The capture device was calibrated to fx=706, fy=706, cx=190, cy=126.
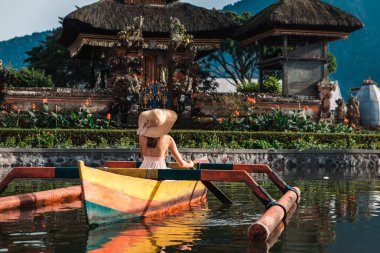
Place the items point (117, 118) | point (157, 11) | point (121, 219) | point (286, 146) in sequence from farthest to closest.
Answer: point (157, 11), point (117, 118), point (286, 146), point (121, 219)

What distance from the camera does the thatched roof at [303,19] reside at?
3366 cm

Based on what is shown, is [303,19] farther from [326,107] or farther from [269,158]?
[269,158]

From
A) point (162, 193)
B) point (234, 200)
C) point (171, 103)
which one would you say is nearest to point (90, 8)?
point (171, 103)

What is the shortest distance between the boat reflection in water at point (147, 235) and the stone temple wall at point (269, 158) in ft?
34.2

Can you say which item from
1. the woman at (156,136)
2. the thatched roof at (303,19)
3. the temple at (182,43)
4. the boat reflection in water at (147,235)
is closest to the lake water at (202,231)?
the boat reflection in water at (147,235)

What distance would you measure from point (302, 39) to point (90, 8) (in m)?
11.1

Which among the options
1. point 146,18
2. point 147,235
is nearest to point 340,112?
point 146,18

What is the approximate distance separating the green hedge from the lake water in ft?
38.0

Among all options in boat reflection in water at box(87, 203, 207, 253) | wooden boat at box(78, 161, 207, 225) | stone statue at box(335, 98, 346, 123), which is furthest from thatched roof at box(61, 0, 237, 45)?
boat reflection in water at box(87, 203, 207, 253)

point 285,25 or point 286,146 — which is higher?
point 285,25

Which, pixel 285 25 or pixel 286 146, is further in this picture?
pixel 285 25

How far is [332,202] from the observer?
43.6 ft

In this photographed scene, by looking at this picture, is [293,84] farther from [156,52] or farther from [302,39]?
[156,52]

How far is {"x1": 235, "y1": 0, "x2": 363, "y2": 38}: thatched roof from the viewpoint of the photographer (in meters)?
33.7
